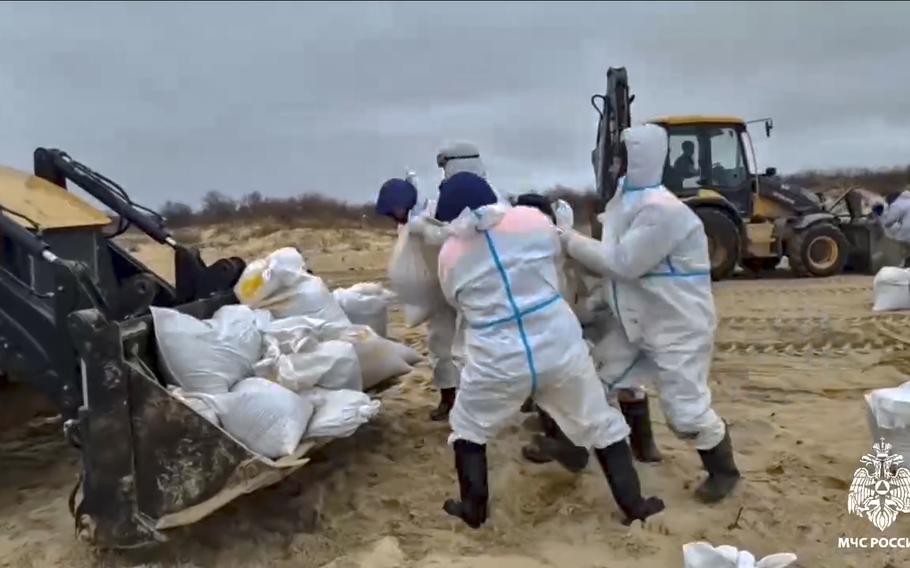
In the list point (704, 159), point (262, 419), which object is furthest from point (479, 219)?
point (704, 159)

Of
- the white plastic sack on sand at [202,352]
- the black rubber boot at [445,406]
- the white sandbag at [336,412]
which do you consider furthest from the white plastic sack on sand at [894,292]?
the white plastic sack on sand at [202,352]

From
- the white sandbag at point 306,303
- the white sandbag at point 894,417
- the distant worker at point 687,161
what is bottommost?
the white sandbag at point 894,417

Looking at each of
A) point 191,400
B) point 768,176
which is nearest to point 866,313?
point 768,176

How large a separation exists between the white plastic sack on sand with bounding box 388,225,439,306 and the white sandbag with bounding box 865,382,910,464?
6.34 feet

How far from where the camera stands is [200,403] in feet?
11.8

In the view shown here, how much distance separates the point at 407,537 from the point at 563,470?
90 cm

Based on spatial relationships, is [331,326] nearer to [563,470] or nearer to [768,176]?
[563,470]

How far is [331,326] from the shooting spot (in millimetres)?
4488

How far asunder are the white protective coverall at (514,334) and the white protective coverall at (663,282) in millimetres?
288

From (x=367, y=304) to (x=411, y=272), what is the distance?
1.76 ft

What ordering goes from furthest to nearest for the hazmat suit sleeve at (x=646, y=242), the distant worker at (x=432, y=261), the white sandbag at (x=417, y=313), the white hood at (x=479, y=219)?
the white sandbag at (x=417, y=313) < the distant worker at (x=432, y=261) < the hazmat suit sleeve at (x=646, y=242) < the white hood at (x=479, y=219)

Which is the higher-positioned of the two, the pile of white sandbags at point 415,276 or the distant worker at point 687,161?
the distant worker at point 687,161

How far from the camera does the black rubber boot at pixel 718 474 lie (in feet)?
13.4

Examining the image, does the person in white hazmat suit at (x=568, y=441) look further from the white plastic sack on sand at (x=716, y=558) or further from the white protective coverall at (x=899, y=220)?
the white protective coverall at (x=899, y=220)
